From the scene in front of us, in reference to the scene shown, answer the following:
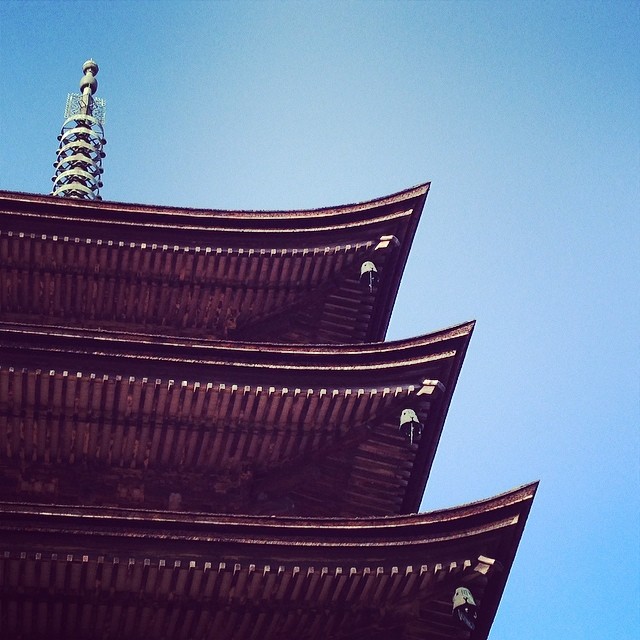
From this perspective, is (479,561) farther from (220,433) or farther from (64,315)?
(64,315)

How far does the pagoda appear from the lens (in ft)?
43.7

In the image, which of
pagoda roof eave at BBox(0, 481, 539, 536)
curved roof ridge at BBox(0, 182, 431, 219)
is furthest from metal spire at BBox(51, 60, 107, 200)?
pagoda roof eave at BBox(0, 481, 539, 536)

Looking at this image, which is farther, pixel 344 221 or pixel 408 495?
pixel 344 221

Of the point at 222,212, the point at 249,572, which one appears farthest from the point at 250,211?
the point at 249,572

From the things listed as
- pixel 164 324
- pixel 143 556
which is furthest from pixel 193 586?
pixel 164 324

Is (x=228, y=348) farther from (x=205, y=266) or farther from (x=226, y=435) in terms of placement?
(x=205, y=266)

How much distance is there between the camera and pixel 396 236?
18.6 meters

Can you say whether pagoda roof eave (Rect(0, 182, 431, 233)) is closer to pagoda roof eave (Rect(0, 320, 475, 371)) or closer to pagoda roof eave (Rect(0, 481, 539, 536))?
pagoda roof eave (Rect(0, 320, 475, 371))

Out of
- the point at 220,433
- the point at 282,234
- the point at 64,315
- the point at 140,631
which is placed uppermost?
the point at 282,234

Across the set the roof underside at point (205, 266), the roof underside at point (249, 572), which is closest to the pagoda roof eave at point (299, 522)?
the roof underside at point (249, 572)

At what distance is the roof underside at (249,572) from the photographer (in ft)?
42.7

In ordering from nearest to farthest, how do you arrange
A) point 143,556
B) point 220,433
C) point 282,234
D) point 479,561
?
point 143,556 < point 479,561 < point 220,433 < point 282,234

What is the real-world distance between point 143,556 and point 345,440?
415 centimetres

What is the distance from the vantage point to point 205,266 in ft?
60.4
